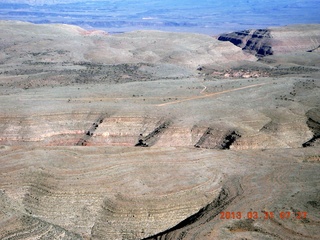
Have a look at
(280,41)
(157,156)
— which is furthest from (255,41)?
(157,156)

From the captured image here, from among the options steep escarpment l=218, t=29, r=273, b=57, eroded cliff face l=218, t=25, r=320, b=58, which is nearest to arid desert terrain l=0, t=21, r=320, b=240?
steep escarpment l=218, t=29, r=273, b=57


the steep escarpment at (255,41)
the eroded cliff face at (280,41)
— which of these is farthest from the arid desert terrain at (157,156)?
the eroded cliff face at (280,41)

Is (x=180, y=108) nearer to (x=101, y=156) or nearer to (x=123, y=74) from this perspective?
(x=101, y=156)

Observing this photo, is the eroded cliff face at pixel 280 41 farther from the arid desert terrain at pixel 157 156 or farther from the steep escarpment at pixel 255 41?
the arid desert terrain at pixel 157 156

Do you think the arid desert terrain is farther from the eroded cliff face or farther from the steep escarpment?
the eroded cliff face

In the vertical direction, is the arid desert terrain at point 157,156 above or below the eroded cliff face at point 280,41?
above

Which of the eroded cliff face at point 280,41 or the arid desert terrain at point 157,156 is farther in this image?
the eroded cliff face at point 280,41

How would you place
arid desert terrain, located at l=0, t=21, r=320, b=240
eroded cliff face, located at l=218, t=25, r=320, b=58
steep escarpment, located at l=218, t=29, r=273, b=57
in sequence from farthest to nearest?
steep escarpment, located at l=218, t=29, r=273, b=57 → eroded cliff face, located at l=218, t=25, r=320, b=58 → arid desert terrain, located at l=0, t=21, r=320, b=240

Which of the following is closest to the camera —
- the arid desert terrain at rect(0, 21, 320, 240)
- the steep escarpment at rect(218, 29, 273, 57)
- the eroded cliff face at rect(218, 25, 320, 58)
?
the arid desert terrain at rect(0, 21, 320, 240)
